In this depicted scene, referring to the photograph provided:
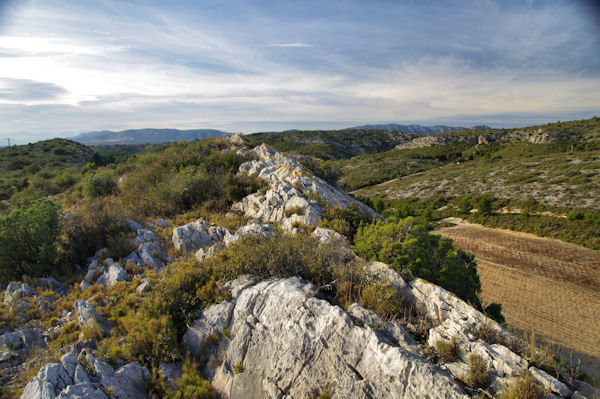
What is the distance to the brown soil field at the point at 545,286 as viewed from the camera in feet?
34.7

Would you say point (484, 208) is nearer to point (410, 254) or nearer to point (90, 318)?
point (410, 254)

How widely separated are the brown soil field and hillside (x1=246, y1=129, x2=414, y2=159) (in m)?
64.4

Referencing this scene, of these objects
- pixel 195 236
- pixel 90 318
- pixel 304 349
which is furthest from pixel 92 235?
pixel 304 349

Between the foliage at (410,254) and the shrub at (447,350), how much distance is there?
158 centimetres

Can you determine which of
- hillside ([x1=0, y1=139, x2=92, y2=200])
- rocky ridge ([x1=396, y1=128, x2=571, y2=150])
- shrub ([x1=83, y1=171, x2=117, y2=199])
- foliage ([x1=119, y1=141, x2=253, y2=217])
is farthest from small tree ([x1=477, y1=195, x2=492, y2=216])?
rocky ridge ([x1=396, y1=128, x2=571, y2=150])

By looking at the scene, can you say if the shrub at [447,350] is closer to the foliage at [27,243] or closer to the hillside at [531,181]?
the foliage at [27,243]

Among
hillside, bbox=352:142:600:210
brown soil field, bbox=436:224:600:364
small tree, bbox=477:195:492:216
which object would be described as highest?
hillside, bbox=352:142:600:210

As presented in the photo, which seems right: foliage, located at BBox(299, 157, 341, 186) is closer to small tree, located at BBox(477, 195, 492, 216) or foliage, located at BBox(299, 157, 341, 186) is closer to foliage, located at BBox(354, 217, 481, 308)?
foliage, located at BBox(354, 217, 481, 308)

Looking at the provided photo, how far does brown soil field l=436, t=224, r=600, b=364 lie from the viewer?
10.6m

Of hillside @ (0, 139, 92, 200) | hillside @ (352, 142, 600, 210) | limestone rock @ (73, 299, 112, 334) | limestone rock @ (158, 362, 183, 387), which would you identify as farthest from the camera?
hillside @ (352, 142, 600, 210)

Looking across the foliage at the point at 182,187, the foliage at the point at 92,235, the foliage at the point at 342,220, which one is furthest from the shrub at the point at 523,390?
the foliage at the point at 182,187

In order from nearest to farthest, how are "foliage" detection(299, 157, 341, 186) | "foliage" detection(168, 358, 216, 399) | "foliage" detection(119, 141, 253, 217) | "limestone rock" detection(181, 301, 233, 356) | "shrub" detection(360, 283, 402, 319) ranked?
"foliage" detection(168, 358, 216, 399) < "shrub" detection(360, 283, 402, 319) < "limestone rock" detection(181, 301, 233, 356) < "foliage" detection(119, 141, 253, 217) < "foliage" detection(299, 157, 341, 186)

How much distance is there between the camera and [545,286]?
13.9m

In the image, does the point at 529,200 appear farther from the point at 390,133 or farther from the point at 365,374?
the point at 390,133
